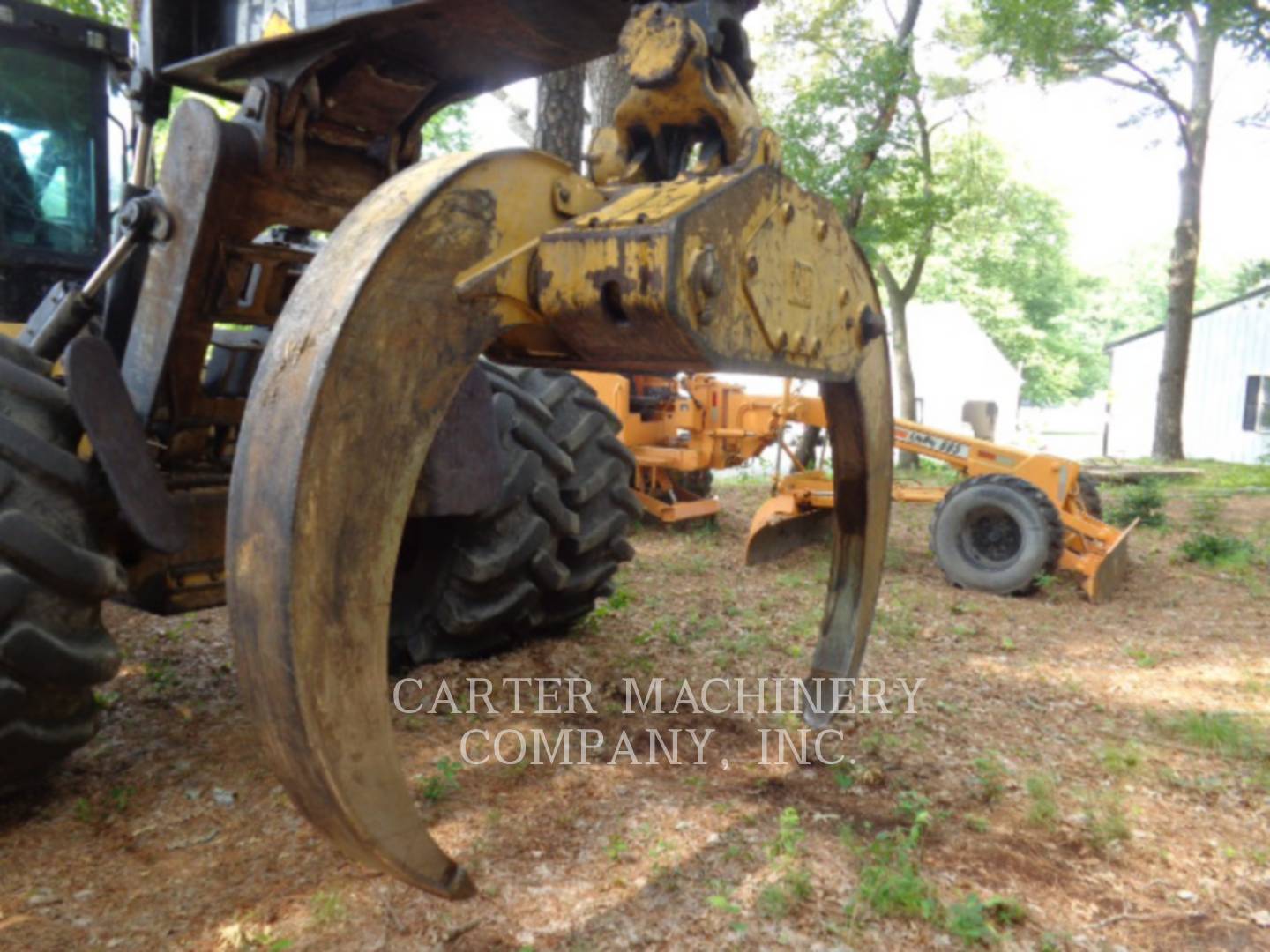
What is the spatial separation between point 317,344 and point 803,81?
17.2 m

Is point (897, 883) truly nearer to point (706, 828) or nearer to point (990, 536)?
point (706, 828)

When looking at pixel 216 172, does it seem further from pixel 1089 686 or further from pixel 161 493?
pixel 1089 686

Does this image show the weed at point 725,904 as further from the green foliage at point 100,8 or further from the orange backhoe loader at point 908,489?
the green foliage at point 100,8

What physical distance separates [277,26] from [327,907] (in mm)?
2055

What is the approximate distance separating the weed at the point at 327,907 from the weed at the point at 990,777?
1.86 metres

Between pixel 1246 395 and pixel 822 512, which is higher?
pixel 1246 395

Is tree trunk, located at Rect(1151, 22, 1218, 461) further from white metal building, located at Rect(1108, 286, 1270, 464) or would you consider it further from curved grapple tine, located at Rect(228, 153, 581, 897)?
curved grapple tine, located at Rect(228, 153, 581, 897)

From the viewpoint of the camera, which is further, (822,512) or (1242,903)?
(822,512)

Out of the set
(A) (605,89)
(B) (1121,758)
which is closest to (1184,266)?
(A) (605,89)

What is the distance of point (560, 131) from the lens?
7.84m

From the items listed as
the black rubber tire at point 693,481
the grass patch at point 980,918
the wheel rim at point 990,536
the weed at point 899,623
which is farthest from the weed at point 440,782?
the black rubber tire at point 693,481

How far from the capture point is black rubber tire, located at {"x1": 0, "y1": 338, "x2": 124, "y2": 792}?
7.67ft

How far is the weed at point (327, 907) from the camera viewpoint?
2.12 meters

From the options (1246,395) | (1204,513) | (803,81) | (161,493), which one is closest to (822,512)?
(1204,513)
